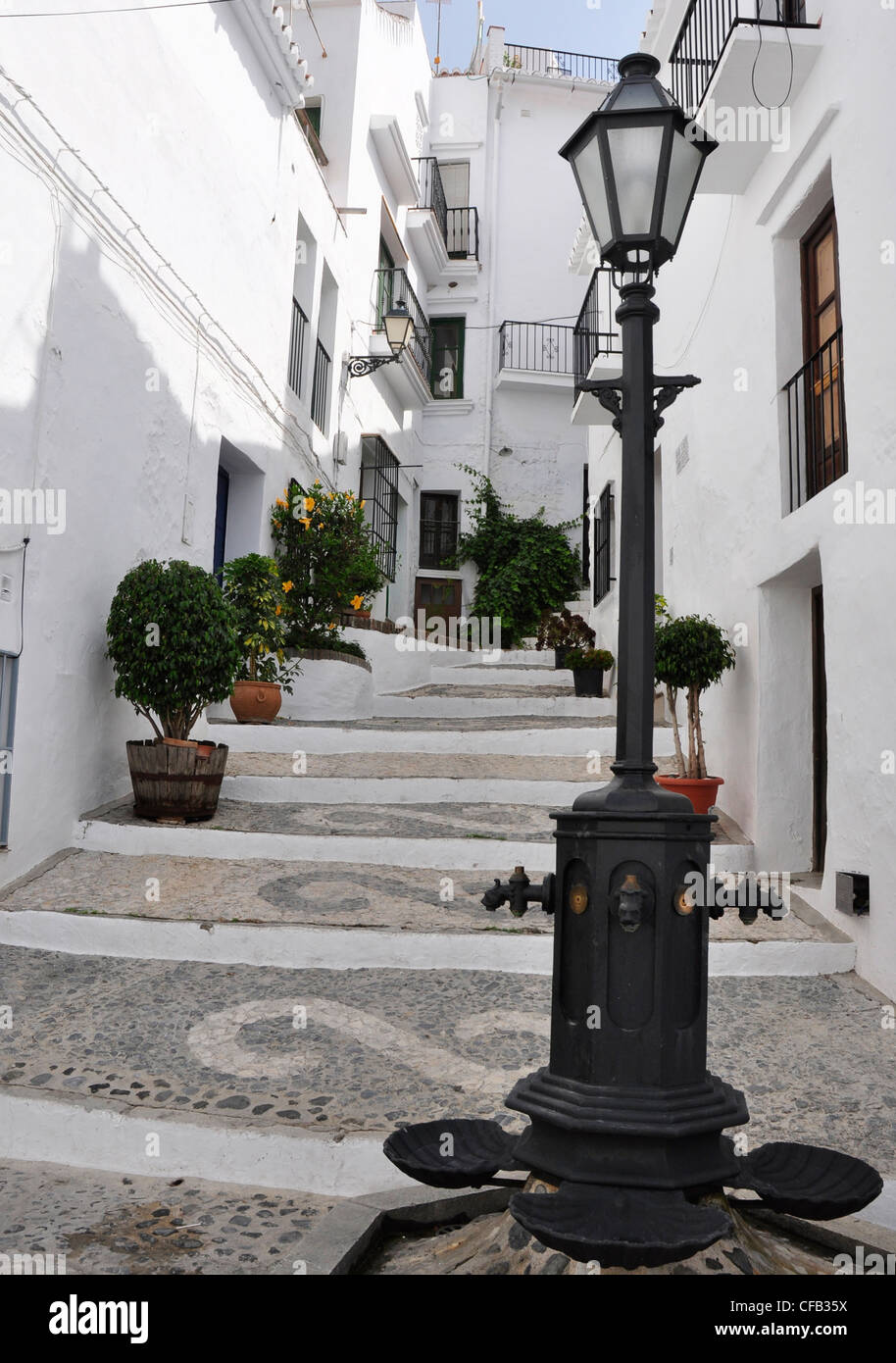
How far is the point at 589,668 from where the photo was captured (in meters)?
11.5

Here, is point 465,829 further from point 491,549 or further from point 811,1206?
point 491,549

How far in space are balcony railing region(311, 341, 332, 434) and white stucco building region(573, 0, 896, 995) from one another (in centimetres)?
477

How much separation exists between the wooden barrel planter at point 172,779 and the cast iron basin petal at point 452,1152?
410 centimetres

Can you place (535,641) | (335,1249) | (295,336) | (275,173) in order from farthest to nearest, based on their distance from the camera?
(535,641)
(295,336)
(275,173)
(335,1249)

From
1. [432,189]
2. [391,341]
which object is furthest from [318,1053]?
[432,189]

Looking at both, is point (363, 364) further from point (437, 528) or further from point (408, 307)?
point (437, 528)

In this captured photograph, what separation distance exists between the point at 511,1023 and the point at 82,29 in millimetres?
6347

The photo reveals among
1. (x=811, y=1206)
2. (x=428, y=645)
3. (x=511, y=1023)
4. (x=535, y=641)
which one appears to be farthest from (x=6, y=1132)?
(x=535, y=641)

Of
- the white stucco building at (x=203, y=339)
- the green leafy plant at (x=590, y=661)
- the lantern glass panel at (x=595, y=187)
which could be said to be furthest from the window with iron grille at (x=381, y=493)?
the lantern glass panel at (x=595, y=187)

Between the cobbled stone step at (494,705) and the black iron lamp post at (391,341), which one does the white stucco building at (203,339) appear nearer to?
the black iron lamp post at (391,341)

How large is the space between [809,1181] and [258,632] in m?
6.93

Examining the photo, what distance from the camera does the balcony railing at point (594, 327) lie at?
12.9 metres

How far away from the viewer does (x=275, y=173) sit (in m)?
10.1

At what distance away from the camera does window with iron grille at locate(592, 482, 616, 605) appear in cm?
1393
